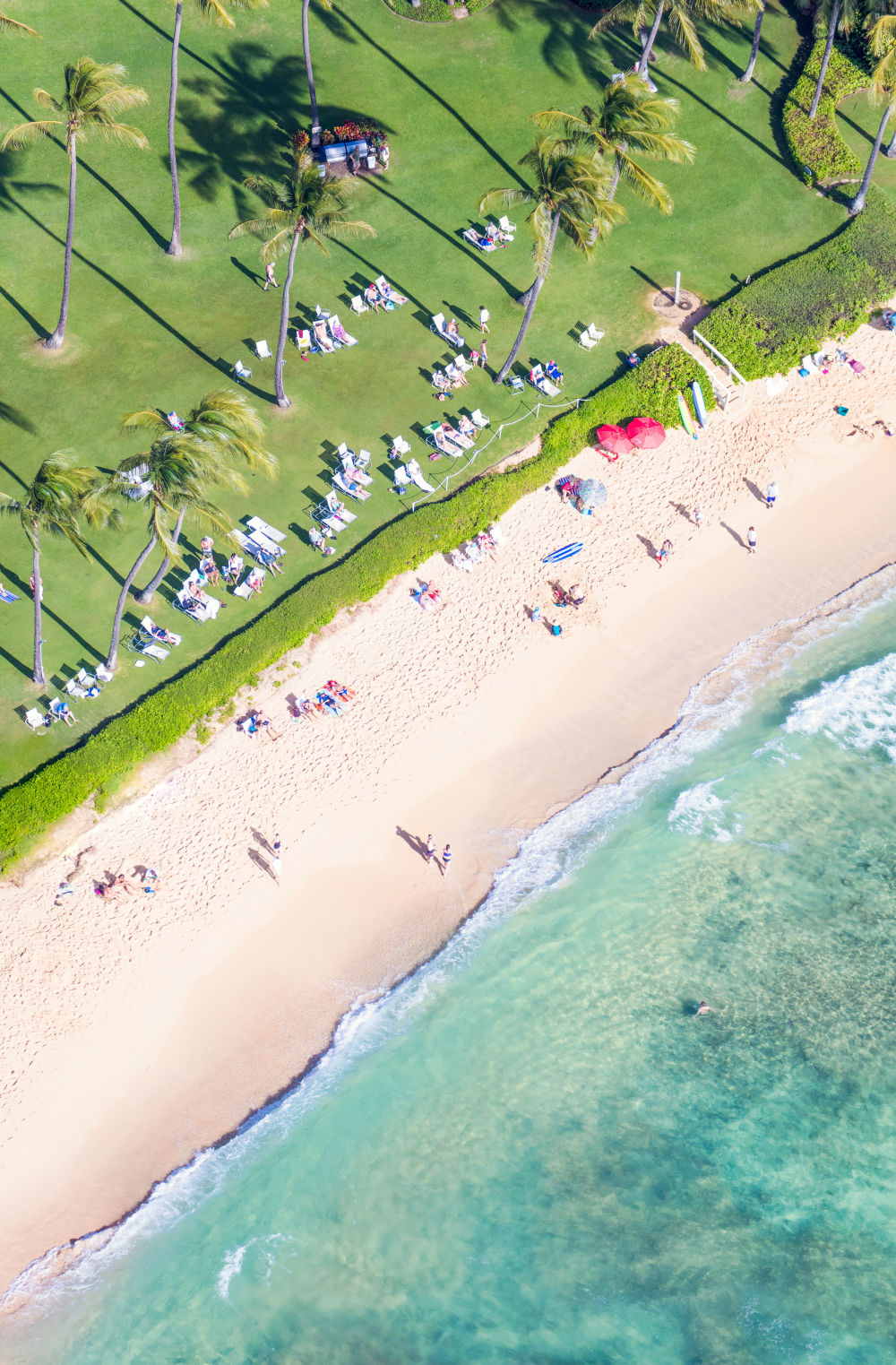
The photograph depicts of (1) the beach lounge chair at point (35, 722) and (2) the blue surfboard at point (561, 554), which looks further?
(2) the blue surfboard at point (561, 554)

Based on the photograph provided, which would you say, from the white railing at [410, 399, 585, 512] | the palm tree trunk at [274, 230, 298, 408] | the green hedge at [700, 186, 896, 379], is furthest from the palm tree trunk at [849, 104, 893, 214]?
the palm tree trunk at [274, 230, 298, 408]

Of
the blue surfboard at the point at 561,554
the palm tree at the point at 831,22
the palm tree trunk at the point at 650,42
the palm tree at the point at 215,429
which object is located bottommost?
the blue surfboard at the point at 561,554

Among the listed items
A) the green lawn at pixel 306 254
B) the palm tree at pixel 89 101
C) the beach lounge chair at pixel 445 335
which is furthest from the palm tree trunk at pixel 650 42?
the palm tree at pixel 89 101

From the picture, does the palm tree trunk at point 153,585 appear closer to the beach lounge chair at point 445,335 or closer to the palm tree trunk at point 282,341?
the palm tree trunk at point 282,341

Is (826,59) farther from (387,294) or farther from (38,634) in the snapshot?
(38,634)

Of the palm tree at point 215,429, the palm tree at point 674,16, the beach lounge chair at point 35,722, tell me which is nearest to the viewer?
the palm tree at point 215,429

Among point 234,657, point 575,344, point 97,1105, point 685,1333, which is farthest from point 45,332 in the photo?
point 685,1333
